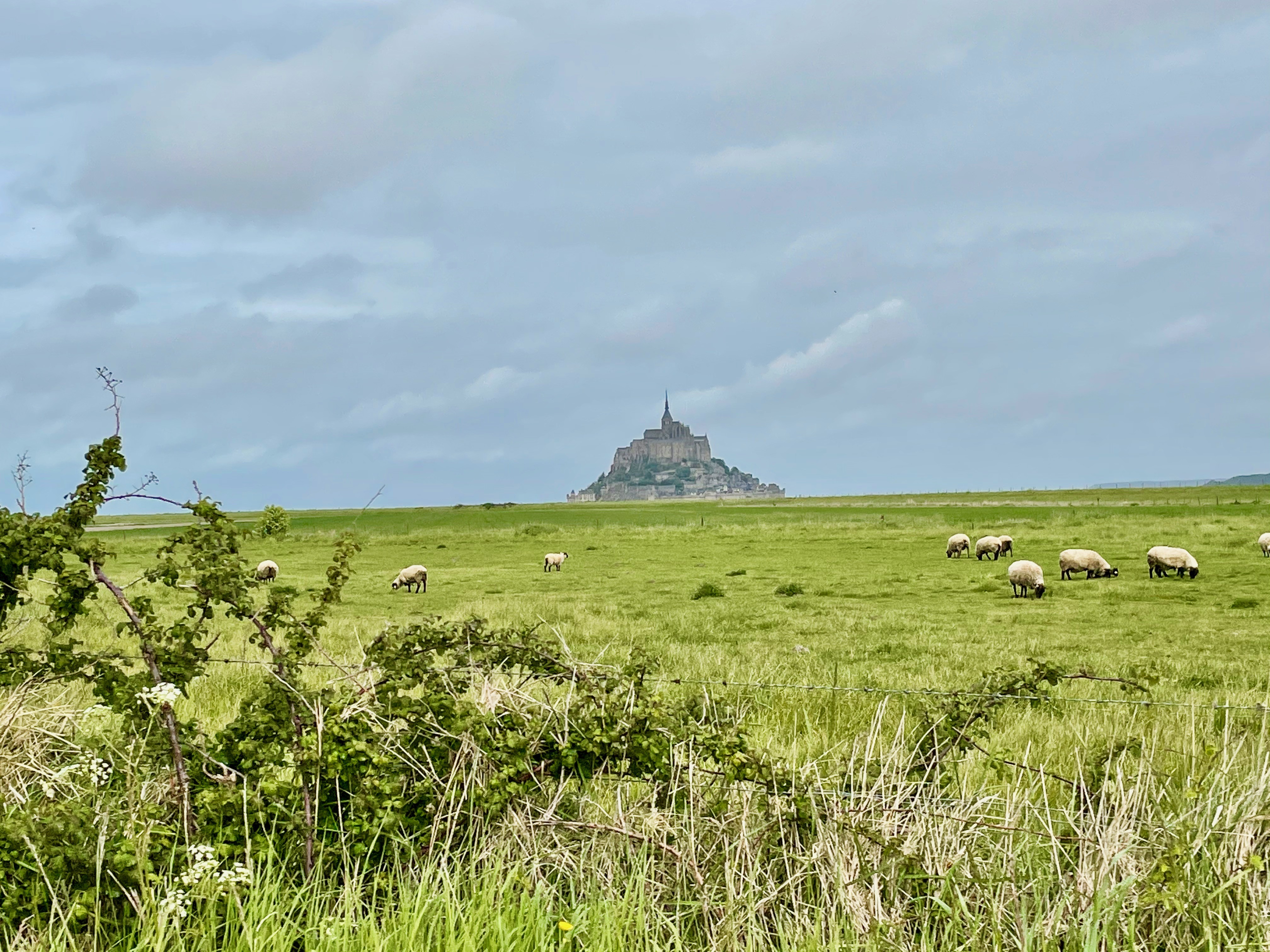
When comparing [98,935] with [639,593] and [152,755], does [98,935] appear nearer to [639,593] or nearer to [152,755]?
[152,755]

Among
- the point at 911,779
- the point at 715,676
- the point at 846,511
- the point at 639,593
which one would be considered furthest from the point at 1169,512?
the point at 911,779

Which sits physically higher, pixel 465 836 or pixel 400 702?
pixel 400 702

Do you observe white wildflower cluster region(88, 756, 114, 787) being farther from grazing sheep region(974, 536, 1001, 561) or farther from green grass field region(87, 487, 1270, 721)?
grazing sheep region(974, 536, 1001, 561)

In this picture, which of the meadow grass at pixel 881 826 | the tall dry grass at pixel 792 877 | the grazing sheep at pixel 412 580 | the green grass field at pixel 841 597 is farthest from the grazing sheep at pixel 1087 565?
the tall dry grass at pixel 792 877

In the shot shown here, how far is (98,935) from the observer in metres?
3.86

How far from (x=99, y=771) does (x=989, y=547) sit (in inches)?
1423

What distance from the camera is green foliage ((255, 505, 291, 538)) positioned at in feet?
15.8

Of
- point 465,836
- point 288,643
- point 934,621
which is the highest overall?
point 288,643

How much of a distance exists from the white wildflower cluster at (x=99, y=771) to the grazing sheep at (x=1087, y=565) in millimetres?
29508

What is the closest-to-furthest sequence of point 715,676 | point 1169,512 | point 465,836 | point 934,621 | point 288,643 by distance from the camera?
point 465,836, point 288,643, point 715,676, point 934,621, point 1169,512

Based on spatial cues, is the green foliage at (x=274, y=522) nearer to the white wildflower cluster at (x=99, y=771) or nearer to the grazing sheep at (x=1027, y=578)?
the white wildflower cluster at (x=99, y=771)

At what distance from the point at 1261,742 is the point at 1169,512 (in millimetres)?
70015

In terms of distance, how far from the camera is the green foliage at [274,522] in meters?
4.81

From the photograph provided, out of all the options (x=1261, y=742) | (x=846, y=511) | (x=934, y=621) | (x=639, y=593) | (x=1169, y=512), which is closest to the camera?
(x=1261, y=742)
